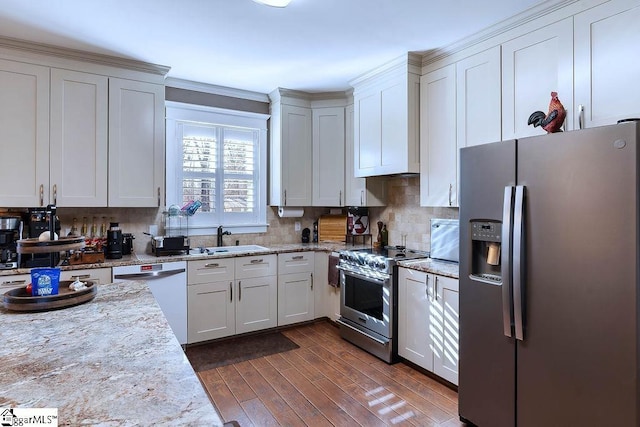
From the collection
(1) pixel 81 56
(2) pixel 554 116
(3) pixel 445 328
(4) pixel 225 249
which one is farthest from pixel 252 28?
(3) pixel 445 328

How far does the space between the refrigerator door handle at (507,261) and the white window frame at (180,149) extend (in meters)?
2.89

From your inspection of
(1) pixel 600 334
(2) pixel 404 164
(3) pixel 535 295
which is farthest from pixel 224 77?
(1) pixel 600 334

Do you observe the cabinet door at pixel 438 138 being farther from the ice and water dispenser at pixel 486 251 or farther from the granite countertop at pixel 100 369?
the granite countertop at pixel 100 369

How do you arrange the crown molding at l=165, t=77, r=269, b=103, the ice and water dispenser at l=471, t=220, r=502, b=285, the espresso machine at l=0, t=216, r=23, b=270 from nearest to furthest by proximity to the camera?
the ice and water dispenser at l=471, t=220, r=502, b=285 → the espresso machine at l=0, t=216, r=23, b=270 → the crown molding at l=165, t=77, r=269, b=103

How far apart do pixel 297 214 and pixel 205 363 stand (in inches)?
75.1

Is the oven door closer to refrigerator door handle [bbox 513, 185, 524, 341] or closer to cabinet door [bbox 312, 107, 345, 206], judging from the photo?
cabinet door [bbox 312, 107, 345, 206]

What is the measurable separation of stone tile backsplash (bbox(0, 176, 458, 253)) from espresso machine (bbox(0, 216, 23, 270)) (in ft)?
1.83

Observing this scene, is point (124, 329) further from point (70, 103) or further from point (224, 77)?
point (224, 77)

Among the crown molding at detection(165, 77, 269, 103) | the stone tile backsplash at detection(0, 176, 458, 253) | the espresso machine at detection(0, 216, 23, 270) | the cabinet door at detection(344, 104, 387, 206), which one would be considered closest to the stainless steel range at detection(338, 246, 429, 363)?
the stone tile backsplash at detection(0, 176, 458, 253)

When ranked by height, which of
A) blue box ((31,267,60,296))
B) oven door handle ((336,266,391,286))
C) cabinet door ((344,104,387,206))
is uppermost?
cabinet door ((344,104,387,206))

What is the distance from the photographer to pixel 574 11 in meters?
2.19

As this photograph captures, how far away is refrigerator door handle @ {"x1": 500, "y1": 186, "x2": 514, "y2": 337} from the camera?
6.25ft

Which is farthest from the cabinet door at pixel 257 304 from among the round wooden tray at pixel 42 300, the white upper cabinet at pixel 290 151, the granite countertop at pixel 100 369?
the granite countertop at pixel 100 369

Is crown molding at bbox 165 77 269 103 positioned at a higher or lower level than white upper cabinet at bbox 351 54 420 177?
higher
